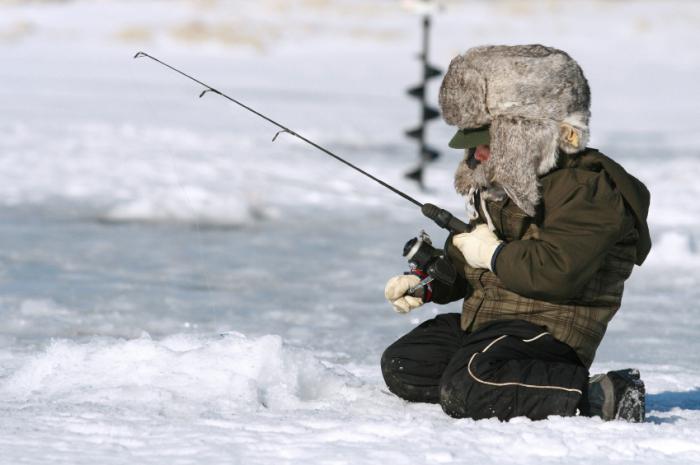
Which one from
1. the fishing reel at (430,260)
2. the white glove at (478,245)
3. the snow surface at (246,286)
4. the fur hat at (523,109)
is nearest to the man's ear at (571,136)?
the fur hat at (523,109)

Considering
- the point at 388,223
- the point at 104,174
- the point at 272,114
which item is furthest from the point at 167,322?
the point at 272,114

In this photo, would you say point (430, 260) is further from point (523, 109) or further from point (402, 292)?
point (523, 109)

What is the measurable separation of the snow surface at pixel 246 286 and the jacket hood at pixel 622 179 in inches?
21.5

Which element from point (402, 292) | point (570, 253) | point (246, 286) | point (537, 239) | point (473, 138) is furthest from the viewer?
point (246, 286)

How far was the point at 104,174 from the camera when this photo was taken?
32.2ft

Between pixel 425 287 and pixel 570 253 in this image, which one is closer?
pixel 570 253

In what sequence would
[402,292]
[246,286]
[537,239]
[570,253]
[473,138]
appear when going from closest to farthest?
[570,253], [537,239], [473,138], [402,292], [246,286]

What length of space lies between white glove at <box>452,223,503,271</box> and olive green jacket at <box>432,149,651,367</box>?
0.04m

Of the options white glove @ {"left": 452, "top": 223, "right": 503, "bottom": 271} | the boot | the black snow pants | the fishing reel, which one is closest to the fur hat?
white glove @ {"left": 452, "top": 223, "right": 503, "bottom": 271}

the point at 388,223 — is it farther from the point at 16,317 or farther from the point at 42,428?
the point at 42,428

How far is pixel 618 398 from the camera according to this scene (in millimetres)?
2971

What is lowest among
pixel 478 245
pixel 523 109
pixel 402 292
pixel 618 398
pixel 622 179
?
pixel 618 398

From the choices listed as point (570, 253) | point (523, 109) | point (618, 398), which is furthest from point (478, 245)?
point (618, 398)

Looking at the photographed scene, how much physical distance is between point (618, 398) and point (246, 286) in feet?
10.1
